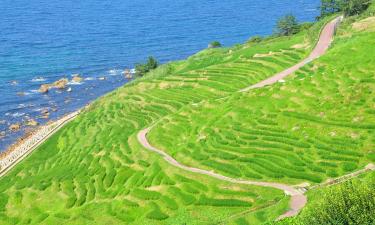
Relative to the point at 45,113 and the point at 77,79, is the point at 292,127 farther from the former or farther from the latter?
the point at 77,79

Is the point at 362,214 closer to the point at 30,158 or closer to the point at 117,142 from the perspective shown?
the point at 117,142

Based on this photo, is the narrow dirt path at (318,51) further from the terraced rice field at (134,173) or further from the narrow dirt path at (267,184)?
the narrow dirt path at (267,184)

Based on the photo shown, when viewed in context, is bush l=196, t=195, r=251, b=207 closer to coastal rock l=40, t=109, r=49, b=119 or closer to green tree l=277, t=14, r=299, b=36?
coastal rock l=40, t=109, r=49, b=119

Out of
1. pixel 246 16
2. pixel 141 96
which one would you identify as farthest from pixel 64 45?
pixel 141 96

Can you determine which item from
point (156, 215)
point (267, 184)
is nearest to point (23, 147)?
point (156, 215)

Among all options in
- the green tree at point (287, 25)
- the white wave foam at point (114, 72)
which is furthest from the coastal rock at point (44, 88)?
the green tree at point (287, 25)

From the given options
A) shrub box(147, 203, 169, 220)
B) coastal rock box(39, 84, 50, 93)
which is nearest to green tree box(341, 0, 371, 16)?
coastal rock box(39, 84, 50, 93)
